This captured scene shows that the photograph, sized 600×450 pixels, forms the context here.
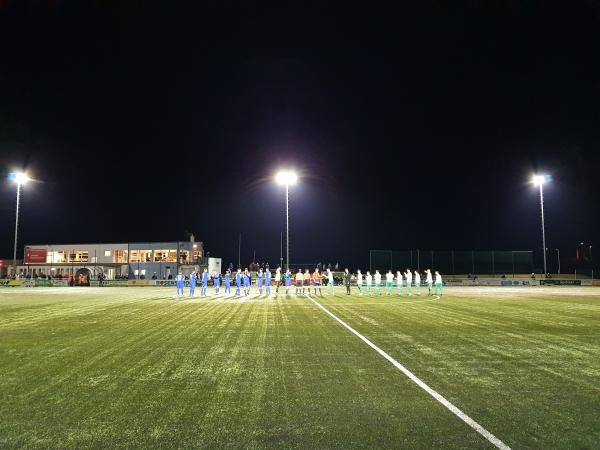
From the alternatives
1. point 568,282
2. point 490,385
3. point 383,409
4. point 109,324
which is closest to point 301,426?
point 383,409

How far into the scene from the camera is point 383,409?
16.6 ft

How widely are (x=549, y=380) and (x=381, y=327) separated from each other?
606 centimetres

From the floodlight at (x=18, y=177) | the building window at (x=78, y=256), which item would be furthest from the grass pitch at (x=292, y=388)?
the building window at (x=78, y=256)

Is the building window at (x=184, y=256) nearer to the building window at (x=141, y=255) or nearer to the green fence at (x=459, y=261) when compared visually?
the building window at (x=141, y=255)

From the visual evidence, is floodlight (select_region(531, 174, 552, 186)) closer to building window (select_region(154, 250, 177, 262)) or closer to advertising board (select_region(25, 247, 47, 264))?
building window (select_region(154, 250, 177, 262))

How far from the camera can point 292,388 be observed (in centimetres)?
596

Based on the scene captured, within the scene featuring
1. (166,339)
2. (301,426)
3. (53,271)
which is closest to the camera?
(301,426)

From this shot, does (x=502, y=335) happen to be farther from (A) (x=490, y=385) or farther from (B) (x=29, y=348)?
(B) (x=29, y=348)

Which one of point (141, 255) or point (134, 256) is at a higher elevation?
point (141, 255)

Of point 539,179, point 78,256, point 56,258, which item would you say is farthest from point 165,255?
point 539,179

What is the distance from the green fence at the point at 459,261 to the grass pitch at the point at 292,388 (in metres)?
44.2

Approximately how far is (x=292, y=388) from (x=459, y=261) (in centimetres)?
5485

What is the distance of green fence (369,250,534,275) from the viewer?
180 feet

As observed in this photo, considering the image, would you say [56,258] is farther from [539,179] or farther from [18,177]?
[539,179]
